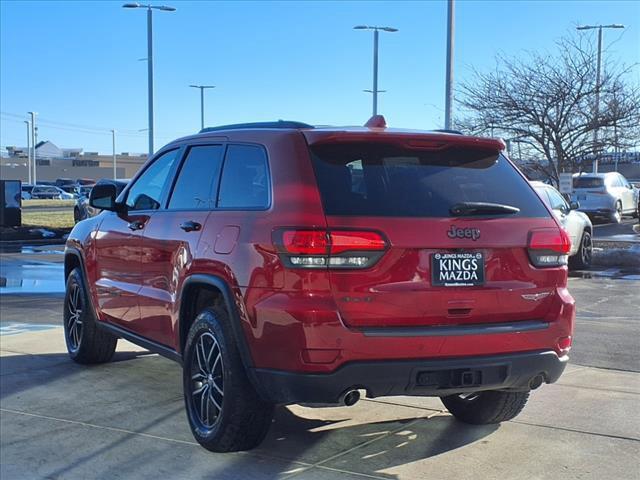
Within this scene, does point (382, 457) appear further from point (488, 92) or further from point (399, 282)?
point (488, 92)

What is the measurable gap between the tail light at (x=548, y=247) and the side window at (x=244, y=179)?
1.46 meters

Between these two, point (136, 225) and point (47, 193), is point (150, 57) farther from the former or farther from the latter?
point (47, 193)

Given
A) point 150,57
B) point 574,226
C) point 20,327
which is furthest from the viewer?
point 150,57

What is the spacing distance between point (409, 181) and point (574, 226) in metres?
10.2

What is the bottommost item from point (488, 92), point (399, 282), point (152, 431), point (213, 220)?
point (152, 431)

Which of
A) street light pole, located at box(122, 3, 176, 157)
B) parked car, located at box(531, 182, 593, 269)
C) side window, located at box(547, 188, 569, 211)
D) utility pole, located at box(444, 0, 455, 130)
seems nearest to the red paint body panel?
parked car, located at box(531, 182, 593, 269)

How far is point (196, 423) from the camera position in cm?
459

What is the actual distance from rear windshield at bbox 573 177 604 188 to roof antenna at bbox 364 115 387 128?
19003 millimetres

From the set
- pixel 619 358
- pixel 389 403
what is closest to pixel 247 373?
pixel 389 403

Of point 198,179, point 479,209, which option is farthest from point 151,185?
point 479,209

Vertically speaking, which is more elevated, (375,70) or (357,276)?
(375,70)

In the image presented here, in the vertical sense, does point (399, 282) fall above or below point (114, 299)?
above

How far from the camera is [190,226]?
4723 mm

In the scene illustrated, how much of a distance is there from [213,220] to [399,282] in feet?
4.02
